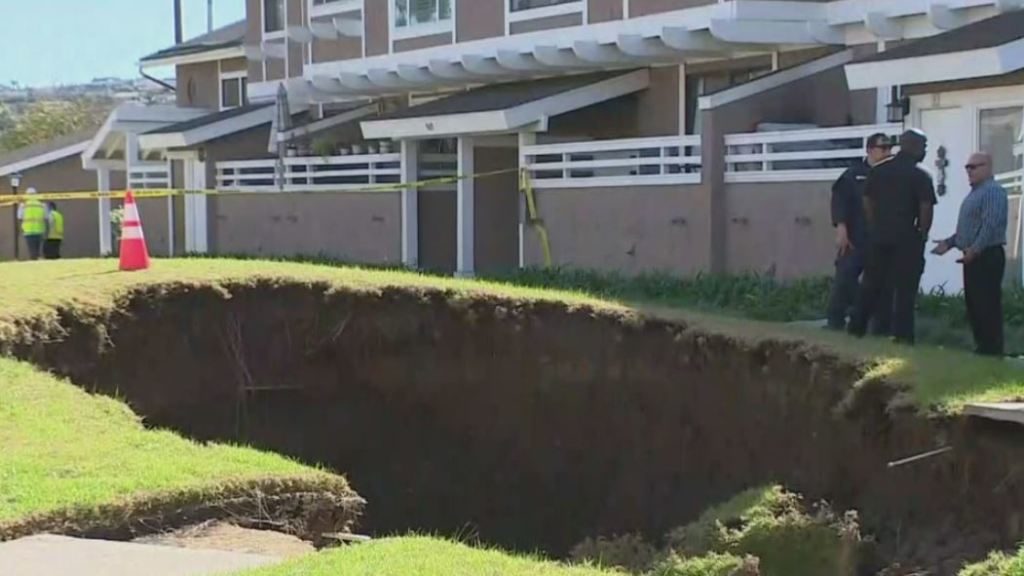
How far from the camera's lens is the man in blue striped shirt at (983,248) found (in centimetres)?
1159

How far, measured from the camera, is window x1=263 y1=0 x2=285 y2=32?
30.6m

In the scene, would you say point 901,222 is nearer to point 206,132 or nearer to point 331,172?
point 331,172

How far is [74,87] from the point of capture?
80.8 m

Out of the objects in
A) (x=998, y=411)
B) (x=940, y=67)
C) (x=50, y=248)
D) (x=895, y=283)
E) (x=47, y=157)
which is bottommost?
(x=998, y=411)

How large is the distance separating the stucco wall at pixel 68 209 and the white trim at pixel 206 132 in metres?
5.26

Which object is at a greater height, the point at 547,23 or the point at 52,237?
the point at 547,23

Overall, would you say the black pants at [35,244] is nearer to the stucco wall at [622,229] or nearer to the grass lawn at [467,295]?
the stucco wall at [622,229]

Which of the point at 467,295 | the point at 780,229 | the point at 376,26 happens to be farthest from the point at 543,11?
the point at 467,295

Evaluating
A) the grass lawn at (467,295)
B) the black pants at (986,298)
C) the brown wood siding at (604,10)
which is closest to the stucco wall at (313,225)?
the brown wood siding at (604,10)

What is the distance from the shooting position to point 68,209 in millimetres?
37156

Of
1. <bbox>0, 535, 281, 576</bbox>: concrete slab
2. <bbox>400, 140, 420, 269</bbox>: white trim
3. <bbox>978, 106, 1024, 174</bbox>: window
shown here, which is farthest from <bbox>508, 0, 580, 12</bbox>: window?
<bbox>0, 535, 281, 576</bbox>: concrete slab

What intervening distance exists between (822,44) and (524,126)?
4.46 m

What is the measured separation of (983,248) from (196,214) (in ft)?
68.6

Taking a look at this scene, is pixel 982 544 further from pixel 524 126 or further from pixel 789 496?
pixel 524 126
